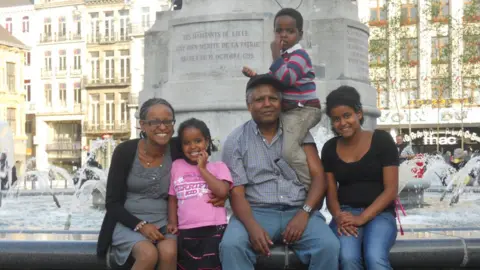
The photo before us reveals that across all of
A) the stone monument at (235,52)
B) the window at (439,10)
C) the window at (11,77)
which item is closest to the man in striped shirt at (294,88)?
the stone monument at (235,52)

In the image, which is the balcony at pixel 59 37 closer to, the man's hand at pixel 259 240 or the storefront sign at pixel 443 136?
the storefront sign at pixel 443 136

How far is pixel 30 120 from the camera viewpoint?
59.2 metres

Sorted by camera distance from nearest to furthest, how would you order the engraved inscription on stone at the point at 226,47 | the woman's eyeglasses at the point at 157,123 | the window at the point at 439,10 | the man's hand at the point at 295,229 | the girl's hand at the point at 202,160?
the man's hand at the point at 295,229 < the girl's hand at the point at 202,160 < the woman's eyeglasses at the point at 157,123 < the engraved inscription on stone at the point at 226,47 < the window at the point at 439,10

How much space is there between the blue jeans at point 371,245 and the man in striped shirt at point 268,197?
0.26 ft

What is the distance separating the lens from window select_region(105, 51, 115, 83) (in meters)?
55.3

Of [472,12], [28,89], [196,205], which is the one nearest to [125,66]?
[28,89]

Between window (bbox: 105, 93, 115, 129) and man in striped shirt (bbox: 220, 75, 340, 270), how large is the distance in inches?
1998

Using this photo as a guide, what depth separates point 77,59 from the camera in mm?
57375

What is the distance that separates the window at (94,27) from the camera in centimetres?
5619

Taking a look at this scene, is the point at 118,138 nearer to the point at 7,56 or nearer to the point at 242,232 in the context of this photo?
the point at 7,56

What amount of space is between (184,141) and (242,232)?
2.51 ft

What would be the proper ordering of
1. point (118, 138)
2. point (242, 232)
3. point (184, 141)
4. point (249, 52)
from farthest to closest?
1. point (118, 138)
2. point (249, 52)
3. point (184, 141)
4. point (242, 232)

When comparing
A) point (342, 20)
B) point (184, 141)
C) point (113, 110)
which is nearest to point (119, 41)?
point (113, 110)

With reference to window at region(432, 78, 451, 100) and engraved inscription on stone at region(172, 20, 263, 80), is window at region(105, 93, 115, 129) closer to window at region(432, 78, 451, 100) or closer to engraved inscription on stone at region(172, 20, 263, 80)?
window at region(432, 78, 451, 100)
